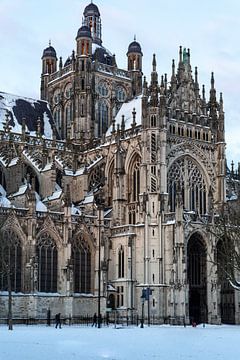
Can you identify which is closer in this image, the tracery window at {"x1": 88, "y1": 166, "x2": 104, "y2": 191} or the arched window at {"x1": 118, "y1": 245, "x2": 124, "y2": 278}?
the arched window at {"x1": 118, "y1": 245, "x2": 124, "y2": 278}

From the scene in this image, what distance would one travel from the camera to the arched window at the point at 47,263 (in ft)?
242

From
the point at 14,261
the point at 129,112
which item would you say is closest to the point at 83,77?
the point at 129,112

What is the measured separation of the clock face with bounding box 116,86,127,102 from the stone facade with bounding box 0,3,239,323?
5304 mm

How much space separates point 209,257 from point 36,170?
23489 millimetres

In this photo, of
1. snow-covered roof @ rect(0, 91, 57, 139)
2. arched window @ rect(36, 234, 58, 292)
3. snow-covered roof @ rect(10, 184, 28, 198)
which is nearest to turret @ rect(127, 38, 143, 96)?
snow-covered roof @ rect(0, 91, 57, 139)

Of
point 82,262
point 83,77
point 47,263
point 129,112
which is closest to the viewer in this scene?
point 47,263

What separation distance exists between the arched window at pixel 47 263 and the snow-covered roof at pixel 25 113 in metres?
20.7

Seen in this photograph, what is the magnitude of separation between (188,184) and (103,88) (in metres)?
22.8

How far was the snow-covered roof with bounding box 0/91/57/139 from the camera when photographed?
9225 centimetres

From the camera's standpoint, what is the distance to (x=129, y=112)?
91000 mm

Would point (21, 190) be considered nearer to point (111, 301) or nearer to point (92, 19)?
point (111, 301)

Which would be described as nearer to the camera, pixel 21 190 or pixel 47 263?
pixel 47 263

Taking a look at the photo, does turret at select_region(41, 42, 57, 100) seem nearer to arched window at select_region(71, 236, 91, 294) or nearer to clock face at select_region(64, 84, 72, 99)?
clock face at select_region(64, 84, 72, 99)

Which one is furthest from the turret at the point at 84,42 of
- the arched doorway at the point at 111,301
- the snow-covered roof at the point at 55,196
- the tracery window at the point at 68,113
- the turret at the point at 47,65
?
the arched doorway at the point at 111,301
